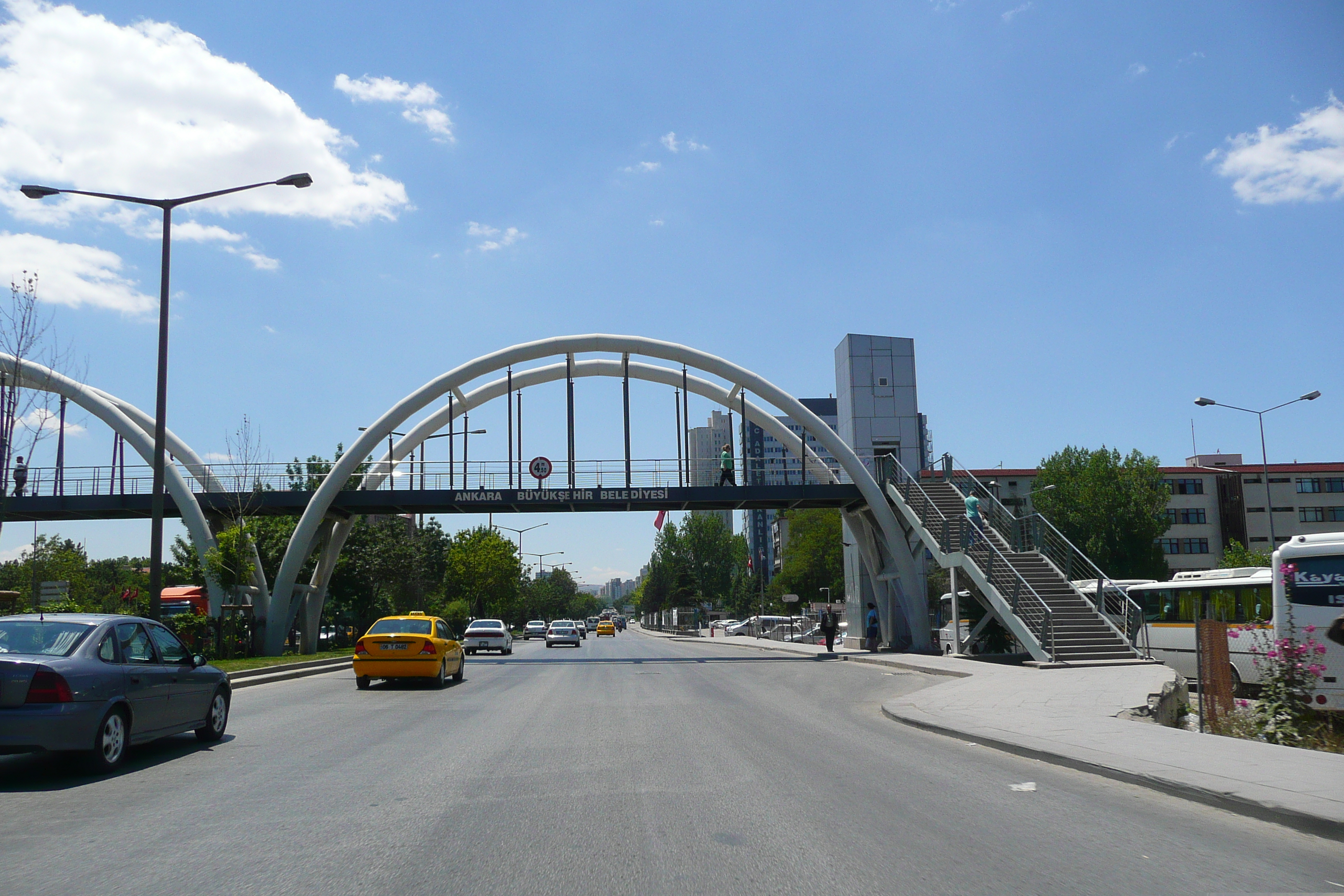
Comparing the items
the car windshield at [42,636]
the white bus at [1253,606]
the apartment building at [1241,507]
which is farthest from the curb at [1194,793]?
the apartment building at [1241,507]

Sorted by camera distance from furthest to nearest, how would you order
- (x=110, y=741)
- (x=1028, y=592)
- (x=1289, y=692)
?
(x=1028, y=592)
(x=1289, y=692)
(x=110, y=741)

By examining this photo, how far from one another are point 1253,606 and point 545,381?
1150 inches

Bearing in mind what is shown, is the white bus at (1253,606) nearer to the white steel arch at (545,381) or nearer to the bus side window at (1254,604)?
the bus side window at (1254,604)

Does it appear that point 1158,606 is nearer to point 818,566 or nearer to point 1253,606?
point 1253,606

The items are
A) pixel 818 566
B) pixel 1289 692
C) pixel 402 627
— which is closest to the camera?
pixel 1289 692

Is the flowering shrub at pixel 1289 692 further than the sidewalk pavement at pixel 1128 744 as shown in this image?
Yes

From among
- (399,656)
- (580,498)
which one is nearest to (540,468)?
(580,498)

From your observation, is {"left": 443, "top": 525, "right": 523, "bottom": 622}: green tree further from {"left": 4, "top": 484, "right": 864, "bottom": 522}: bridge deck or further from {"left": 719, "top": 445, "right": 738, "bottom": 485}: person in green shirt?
{"left": 719, "top": 445, "right": 738, "bottom": 485}: person in green shirt

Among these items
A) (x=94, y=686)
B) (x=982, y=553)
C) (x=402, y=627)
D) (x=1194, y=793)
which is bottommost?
(x=1194, y=793)

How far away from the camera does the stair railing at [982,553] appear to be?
2392cm

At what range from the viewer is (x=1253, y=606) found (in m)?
19.5

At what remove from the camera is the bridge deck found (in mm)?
34469

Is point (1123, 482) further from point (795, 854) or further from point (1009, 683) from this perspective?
point (795, 854)

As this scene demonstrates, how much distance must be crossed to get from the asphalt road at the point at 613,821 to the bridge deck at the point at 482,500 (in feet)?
71.8
